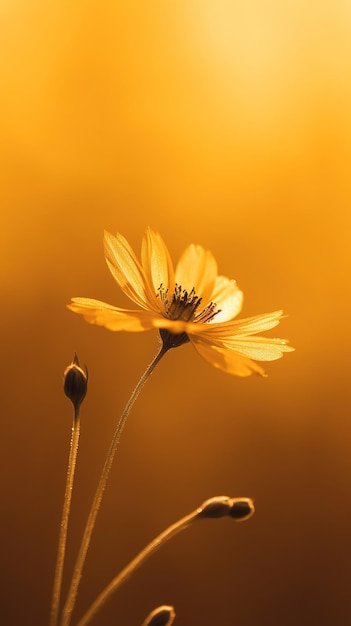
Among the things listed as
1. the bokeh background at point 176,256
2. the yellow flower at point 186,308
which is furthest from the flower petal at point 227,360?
the bokeh background at point 176,256

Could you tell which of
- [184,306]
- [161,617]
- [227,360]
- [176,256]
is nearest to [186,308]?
[184,306]

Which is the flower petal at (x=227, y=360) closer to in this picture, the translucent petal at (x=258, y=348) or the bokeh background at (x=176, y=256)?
the translucent petal at (x=258, y=348)

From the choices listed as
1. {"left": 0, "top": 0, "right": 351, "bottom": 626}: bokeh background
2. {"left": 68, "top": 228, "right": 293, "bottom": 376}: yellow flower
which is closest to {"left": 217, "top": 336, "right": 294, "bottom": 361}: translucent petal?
{"left": 68, "top": 228, "right": 293, "bottom": 376}: yellow flower

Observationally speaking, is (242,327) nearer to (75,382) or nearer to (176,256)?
(75,382)

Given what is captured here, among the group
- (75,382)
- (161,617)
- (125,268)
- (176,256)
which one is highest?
(176,256)

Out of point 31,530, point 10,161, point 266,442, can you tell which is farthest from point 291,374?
point 10,161

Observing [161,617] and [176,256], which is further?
[176,256]

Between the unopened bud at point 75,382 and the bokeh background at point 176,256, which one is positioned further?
the bokeh background at point 176,256
